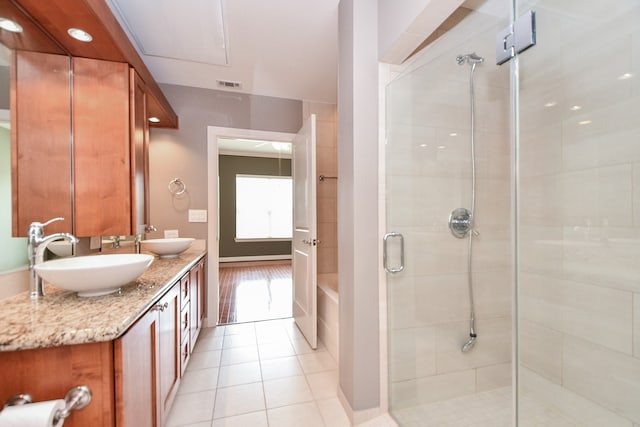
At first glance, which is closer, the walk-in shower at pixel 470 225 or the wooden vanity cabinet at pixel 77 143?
the wooden vanity cabinet at pixel 77 143

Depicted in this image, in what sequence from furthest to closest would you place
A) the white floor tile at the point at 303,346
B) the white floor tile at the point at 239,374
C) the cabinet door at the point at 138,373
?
the white floor tile at the point at 303,346 → the white floor tile at the point at 239,374 → the cabinet door at the point at 138,373

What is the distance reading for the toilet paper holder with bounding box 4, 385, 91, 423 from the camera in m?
0.80

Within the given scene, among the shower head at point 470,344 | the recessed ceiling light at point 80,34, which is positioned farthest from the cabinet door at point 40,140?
the shower head at point 470,344

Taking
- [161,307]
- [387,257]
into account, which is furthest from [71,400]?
[387,257]

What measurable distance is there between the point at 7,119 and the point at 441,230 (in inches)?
91.6

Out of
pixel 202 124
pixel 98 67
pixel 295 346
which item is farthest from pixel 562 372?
pixel 202 124

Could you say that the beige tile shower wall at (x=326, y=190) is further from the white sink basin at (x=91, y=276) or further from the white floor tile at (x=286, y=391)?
the white sink basin at (x=91, y=276)

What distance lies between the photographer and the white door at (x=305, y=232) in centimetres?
242

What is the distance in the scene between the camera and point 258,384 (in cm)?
193

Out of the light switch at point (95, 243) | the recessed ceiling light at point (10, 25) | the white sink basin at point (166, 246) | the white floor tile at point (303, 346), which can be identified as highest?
the recessed ceiling light at point (10, 25)

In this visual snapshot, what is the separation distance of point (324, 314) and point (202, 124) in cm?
227

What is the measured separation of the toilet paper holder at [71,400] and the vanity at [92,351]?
0.01 m

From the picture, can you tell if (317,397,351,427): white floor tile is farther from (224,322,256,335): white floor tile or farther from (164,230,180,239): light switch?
(164,230,180,239): light switch

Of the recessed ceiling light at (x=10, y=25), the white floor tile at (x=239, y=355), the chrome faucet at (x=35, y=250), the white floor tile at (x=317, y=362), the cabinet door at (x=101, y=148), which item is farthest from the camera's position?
the white floor tile at (x=239, y=355)
